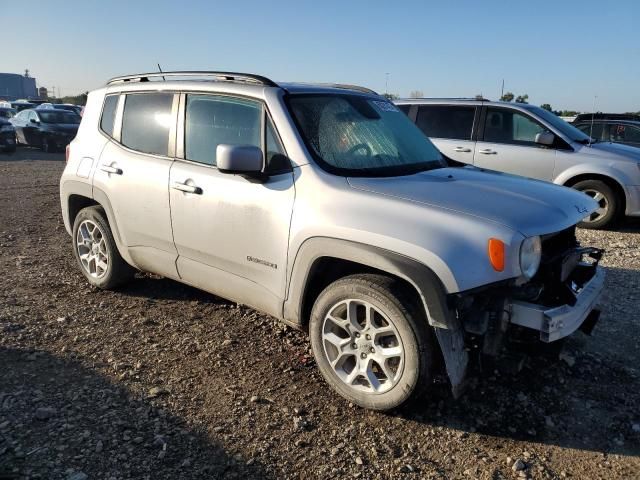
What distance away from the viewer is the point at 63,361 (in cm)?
369

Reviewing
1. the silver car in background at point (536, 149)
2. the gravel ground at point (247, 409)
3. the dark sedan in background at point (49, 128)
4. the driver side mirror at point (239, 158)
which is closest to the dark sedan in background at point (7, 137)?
the dark sedan in background at point (49, 128)

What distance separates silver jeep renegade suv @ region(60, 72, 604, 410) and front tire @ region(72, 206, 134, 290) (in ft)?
0.63

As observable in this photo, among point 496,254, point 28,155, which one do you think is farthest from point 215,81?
point 28,155

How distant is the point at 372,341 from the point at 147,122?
2.62 meters

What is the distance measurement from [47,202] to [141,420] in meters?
7.81

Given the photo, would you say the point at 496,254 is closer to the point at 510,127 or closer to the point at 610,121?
the point at 510,127

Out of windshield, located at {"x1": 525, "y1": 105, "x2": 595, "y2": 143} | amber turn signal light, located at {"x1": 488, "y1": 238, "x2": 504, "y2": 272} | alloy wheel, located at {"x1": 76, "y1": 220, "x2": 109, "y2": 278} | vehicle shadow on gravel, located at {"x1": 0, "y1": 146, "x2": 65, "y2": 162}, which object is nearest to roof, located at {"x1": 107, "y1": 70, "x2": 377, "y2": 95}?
alloy wheel, located at {"x1": 76, "y1": 220, "x2": 109, "y2": 278}

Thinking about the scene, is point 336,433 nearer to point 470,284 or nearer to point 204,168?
point 470,284

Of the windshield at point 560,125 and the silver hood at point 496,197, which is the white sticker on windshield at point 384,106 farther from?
the windshield at point 560,125

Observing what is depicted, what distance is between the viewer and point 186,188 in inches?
151

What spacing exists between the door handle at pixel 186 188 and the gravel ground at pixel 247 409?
44.5 inches

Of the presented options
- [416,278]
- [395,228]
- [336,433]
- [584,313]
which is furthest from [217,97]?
[584,313]

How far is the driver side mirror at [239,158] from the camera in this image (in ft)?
10.6

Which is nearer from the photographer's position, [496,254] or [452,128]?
[496,254]
